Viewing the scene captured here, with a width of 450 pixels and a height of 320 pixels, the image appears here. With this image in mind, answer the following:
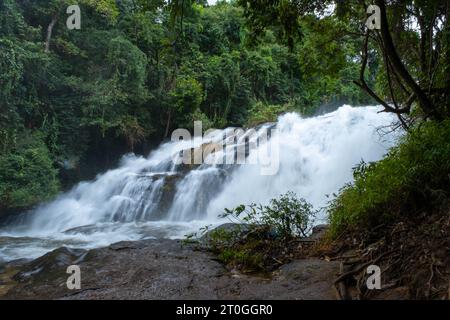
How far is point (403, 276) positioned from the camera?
335 cm

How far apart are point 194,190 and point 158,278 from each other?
782 centimetres

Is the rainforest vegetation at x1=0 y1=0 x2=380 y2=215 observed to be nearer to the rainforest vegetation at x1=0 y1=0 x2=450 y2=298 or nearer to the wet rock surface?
the rainforest vegetation at x1=0 y1=0 x2=450 y2=298

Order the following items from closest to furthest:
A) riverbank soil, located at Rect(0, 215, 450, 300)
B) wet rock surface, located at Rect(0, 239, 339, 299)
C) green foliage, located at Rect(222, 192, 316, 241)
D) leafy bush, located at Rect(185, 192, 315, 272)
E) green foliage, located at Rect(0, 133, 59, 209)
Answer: riverbank soil, located at Rect(0, 215, 450, 300) < wet rock surface, located at Rect(0, 239, 339, 299) < leafy bush, located at Rect(185, 192, 315, 272) < green foliage, located at Rect(222, 192, 316, 241) < green foliage, located at Rect(0, 133, 59, 209)

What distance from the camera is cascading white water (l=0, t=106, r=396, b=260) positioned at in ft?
35.9

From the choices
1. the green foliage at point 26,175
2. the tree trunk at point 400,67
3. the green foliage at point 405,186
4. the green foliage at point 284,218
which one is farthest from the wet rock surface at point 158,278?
the green foliage at point 26,175

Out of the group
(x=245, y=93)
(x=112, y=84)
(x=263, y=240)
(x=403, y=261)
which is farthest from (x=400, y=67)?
(x=245, y=93)

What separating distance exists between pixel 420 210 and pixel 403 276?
1150mm

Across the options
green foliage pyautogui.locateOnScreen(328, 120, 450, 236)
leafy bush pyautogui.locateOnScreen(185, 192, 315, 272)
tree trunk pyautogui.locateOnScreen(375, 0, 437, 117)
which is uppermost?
tree trunk pyautogui.locateOnScreen(375, 0, 437, 117)

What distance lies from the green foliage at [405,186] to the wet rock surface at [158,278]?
0.71m

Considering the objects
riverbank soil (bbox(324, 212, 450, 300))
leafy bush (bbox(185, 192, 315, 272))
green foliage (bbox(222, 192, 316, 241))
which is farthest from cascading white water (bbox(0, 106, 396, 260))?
riverbank soil (bbox(324, 212, 450, 300))

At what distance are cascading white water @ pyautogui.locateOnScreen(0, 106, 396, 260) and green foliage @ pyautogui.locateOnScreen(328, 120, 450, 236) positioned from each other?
5715 millimetres

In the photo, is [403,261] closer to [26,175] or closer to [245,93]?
[26,175]

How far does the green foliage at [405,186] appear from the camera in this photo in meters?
4.27

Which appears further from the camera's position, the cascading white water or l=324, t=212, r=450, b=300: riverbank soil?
the cascading white water
